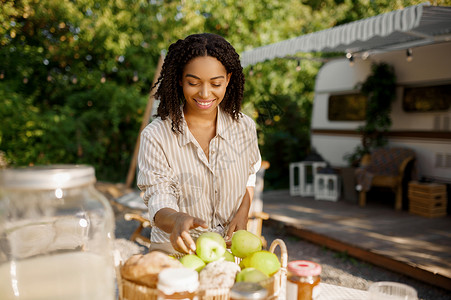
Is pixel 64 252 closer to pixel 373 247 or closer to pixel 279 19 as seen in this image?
pixel 373 247

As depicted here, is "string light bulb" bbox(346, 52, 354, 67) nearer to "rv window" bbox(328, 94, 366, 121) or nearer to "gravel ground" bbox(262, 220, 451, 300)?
"rv window" bbox(328, 94, 366, 121)

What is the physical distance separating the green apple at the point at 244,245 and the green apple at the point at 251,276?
0.19m

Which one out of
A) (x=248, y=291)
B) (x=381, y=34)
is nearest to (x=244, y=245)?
(x=248, y=291)

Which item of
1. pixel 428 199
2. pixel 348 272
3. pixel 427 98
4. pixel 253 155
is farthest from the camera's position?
pixel 427 98

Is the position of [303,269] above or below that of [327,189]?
above

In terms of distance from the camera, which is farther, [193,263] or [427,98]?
[427,98]

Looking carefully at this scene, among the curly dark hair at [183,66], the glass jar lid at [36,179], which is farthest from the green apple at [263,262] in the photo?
the curly dark hair at [183,66]

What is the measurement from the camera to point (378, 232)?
499cm

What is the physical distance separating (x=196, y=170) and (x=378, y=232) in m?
4.09

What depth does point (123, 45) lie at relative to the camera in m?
8.25

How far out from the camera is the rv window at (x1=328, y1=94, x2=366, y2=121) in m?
7.77

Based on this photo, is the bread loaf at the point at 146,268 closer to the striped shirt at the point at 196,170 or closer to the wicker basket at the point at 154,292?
the wicker basket at the point at 154,292

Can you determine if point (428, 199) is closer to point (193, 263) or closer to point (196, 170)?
point (196, 170)

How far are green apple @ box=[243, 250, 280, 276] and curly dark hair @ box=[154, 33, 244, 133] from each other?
732 millimetres
